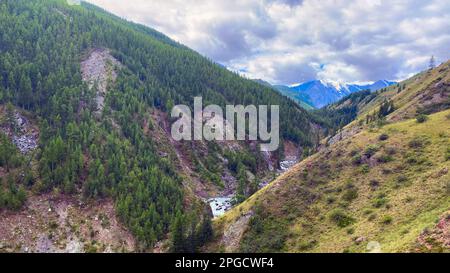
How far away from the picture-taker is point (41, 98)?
151500 mm

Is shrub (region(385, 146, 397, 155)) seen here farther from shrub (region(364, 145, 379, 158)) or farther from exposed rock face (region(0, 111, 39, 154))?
exposed rock face (region(0, 111, 39, 154))

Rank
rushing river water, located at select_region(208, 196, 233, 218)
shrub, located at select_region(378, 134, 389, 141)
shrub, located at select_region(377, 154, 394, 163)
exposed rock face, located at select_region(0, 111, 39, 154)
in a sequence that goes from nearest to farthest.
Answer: shrub, located at select_region(377, 154, 394, 163) < shrub, located at select_region(378, 134, 389, 141) < exposed rock face, located at select_region(0, 111, 39, 154) < rushing river water, located at select_region(208, 196, 233, 218)

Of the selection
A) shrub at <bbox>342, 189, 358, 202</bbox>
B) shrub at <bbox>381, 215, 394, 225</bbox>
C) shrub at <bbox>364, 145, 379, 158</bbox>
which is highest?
shrub at <bbox>364, 145, 379, 158</bbox>

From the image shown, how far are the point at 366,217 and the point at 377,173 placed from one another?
66.0 feet

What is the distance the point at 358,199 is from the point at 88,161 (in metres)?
94.4

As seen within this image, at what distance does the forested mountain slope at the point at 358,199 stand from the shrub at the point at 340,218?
224 millimetres

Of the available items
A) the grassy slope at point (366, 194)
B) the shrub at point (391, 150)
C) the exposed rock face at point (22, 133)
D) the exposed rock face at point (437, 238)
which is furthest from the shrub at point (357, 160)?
the exposed rock face at point (22, 133)

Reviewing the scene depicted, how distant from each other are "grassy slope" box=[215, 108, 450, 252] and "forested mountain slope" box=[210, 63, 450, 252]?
18 cm

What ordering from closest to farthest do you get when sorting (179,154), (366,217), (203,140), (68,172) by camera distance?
(366,217) → (68,172) → (179,154) → (203,140)

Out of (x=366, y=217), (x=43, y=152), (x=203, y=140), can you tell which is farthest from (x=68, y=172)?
(x=366, y=217)

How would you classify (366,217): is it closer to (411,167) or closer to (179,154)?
(411,167)

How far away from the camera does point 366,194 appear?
279 ft

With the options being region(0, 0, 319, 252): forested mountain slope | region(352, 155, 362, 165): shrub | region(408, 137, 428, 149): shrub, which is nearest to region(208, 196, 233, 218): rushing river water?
region(0, 0, 319, 252): forested mountain slope

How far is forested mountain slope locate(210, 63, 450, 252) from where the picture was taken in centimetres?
6700
